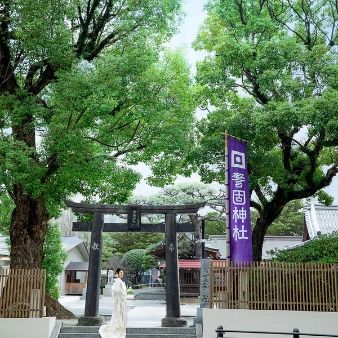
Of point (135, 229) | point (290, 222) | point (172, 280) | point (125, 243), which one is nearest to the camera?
point (172, 280)

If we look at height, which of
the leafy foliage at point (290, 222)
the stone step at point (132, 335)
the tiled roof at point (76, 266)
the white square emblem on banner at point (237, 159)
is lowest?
the stone step at point (132, 335)

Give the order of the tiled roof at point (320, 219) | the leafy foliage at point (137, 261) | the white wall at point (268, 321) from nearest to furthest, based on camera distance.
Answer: the white wall at point (268, 321) < the tiled roof at point (320, 219) < the leafy foliage at point (137, 261)

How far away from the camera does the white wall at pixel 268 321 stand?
42.2 feet

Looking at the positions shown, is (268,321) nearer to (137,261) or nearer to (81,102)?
(81,102)

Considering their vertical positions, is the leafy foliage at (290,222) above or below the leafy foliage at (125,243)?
above

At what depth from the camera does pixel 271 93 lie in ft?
56.8

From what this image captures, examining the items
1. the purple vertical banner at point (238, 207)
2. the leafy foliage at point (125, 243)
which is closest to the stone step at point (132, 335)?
the purple vertical banner at point (238, 207)

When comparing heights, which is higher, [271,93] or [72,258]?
[271,93]

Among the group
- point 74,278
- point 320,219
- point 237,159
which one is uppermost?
point 320,219

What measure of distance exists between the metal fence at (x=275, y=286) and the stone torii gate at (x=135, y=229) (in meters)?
2.01

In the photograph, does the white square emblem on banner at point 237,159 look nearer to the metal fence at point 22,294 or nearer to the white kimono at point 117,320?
the white kimono at point 117,320

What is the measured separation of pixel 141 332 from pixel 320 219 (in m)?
19.8

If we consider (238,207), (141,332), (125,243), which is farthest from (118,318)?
(125,243)

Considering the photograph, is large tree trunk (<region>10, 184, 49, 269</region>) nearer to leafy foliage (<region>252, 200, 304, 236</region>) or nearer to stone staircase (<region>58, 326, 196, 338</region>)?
stone staircase (<region>58, 326, 196, 338</region>)
